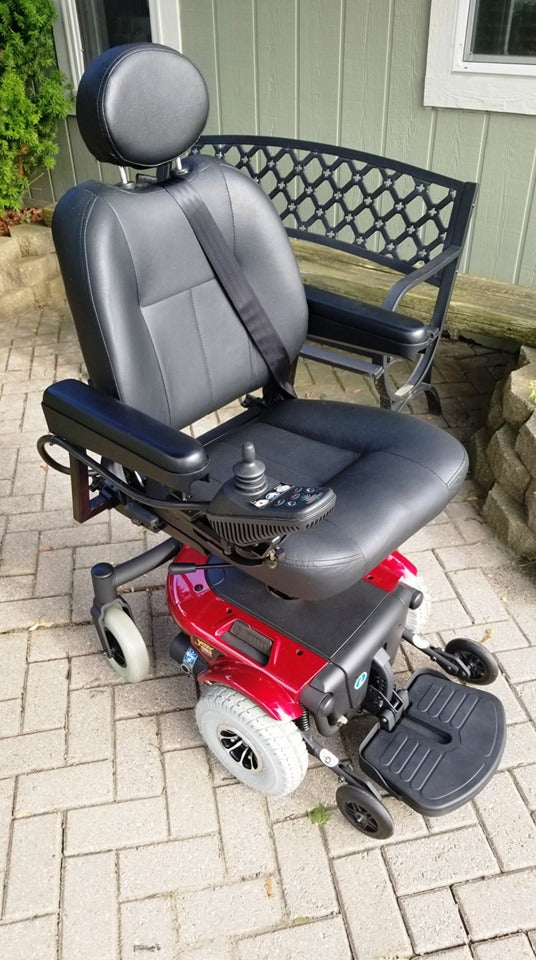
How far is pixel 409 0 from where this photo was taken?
3102 mm

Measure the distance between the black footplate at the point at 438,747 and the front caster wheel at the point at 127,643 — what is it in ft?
2.12

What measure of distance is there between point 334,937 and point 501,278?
274cm

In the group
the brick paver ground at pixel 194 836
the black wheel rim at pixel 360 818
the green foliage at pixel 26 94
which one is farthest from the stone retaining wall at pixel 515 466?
the green foliage at pixel 26 94

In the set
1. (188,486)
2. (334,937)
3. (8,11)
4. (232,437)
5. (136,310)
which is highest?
(8,11)

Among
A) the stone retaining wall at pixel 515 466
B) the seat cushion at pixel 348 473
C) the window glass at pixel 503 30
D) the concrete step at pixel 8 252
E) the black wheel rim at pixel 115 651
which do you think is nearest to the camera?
the seat cushion at pixel 348 473

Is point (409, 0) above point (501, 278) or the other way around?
above

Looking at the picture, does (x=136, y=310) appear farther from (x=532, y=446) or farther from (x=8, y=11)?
(x=8, y=11)

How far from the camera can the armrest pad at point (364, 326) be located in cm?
201

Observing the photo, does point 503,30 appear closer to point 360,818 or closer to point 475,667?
point 475,667

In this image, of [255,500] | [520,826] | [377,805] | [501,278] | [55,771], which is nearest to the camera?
[255,500]

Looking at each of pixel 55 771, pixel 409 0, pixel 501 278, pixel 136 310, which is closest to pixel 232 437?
pixel 136 310

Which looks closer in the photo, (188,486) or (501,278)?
(188,486)

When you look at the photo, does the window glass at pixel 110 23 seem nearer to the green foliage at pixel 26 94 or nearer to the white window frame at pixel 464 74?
the green foliage at pixel 26 94

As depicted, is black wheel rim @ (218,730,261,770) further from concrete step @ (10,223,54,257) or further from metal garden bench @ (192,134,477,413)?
concrete step @ (10,223,54,257)
